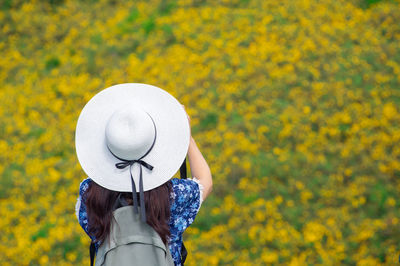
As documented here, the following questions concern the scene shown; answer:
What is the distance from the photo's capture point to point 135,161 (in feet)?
5.04

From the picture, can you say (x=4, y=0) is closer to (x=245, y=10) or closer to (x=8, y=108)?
(x=8, y=108)

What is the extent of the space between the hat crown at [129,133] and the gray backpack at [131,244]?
0.66 feet

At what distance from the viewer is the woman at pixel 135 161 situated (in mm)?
1502

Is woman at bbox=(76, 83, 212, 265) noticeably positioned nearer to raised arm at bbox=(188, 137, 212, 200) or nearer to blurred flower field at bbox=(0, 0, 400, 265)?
raised arm at bbox=(188, 137, 212, 200)

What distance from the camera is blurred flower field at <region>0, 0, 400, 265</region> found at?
356 cm

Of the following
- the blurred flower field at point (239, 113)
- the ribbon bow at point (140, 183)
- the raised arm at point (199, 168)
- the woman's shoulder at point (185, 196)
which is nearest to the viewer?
the ribbon bow at point (140, 183)

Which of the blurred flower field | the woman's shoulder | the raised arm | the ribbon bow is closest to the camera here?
the ribbon bow

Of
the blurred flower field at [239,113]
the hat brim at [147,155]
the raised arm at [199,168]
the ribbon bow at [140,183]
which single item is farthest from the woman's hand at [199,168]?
the blurred flower field at [239,113]

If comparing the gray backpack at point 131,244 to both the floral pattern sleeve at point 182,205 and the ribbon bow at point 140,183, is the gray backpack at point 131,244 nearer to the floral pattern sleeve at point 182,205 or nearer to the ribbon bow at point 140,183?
the ribbon bow at point 140,183

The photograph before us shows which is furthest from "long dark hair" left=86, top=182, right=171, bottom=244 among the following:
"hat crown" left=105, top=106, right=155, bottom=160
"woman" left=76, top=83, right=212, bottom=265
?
"hat crown" left=105, top=106, right=155, bottom=160

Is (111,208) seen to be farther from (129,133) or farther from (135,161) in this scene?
(129,133)

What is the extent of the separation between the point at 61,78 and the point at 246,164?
259cm

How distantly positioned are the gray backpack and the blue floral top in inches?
5.3

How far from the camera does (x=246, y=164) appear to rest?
13.4 feet
